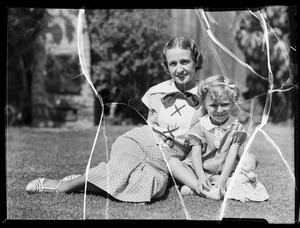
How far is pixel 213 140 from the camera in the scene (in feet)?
8.59

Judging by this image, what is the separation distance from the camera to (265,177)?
9.21 feet

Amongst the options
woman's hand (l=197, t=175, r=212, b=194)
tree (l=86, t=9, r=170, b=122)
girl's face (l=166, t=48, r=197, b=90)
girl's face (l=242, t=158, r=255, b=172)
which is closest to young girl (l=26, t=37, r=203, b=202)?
girl's face (l=166, t=48, r=197, b=90)

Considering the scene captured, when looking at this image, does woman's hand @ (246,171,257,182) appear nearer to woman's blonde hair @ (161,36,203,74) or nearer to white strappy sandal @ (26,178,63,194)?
woman's blonde hair @ (161,36,203,74)

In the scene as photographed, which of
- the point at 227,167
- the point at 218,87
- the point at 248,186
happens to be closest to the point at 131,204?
the point at 227,167

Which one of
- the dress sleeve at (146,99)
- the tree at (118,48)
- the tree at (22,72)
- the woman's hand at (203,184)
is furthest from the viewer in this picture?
the tree at (22,72)

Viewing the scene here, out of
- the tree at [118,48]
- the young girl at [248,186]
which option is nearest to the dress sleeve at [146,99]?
the young girl at [248,186]

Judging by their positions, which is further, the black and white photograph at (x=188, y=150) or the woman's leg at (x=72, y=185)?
the woman's leg at (x=72, y=185)

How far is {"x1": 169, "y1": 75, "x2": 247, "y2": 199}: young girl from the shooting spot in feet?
8.49

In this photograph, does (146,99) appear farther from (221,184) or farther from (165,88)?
(221,184)

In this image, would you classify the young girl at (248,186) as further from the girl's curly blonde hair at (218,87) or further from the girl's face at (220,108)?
the girl's curly blonde hair at (218,87)

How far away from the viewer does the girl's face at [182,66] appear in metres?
2.63

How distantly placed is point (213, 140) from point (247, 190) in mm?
321

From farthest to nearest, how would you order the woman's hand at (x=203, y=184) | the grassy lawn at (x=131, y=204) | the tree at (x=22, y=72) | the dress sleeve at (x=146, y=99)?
the tree at (x=22, y=72)
the dress sleeve at (x=146, y=99)
the woman's hand at (x=203, y=184)
the grassy lawn at (x=131, y=204)
